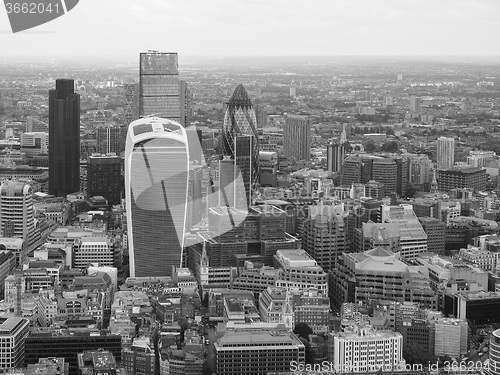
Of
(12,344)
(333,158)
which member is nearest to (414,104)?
(333,158)

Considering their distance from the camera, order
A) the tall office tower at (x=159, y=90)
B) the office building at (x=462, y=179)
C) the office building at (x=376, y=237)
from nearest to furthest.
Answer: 1. the office building at (x=376, y=237)
2. the tall office tower at (x=159, y=90)
3. the office building at (x=462, y=179)

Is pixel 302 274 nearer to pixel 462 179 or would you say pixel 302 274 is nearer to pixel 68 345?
pixel 68 345

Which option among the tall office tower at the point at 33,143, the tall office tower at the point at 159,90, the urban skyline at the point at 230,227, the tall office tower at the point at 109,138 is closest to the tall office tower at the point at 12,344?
the urban skyline at the point at 230,227

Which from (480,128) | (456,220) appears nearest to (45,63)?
(456,220)

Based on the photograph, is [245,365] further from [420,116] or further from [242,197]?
[420,116]

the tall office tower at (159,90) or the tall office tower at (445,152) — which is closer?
the tall office tower at (159,90)

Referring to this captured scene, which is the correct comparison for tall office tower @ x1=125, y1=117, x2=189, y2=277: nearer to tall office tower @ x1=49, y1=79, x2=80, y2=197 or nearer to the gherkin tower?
the gherkin tower

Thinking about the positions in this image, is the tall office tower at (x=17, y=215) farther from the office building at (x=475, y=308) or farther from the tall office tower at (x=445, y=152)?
the tall office tower at (x=445, y=152)
